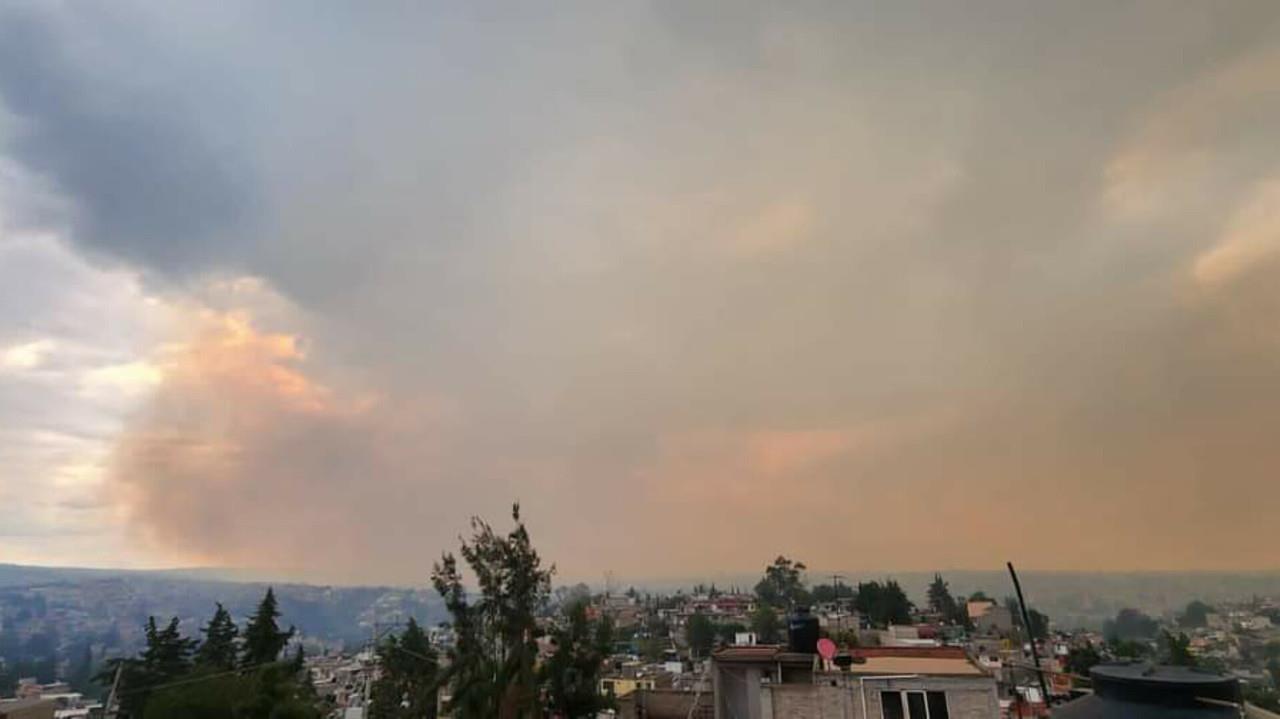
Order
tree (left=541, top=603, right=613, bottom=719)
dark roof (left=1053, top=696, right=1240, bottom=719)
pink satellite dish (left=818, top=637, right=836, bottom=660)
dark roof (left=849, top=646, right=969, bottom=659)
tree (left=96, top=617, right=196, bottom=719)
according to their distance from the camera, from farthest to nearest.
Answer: tree (left=96, top=617, right=196, bottom=719)
tree (left=541, top=603, right=613, bottom=719)
dark roof (left=849, top=646, right=969, bottom=659)
pink satellite dish (left=818, top=637, right=836, bottom=660)
dark roof (left=1053, top=696, right=1240, bottom=719)

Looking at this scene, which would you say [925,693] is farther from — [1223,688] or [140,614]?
[140,614]

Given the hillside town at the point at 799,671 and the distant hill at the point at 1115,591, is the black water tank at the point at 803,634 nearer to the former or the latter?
the hillside town at the point at 799,671

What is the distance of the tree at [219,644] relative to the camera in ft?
112

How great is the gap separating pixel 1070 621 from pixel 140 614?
19378 centimetres

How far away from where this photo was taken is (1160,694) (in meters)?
7.60

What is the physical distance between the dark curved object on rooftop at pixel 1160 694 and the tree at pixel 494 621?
13623 millimetres

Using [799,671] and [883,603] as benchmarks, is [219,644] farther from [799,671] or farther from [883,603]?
[883,603]

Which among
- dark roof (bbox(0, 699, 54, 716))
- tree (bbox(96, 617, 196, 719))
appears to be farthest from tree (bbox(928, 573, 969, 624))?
dark roof (bbox(0, 699, 54, 716))

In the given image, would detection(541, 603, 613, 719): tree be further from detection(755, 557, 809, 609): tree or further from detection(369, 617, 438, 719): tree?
detection(755, 557, 809, 609): tree

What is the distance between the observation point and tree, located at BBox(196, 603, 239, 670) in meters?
34.0

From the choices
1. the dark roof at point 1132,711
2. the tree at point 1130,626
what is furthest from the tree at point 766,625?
the dark roof at point 1132,711

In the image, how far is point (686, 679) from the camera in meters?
34.5

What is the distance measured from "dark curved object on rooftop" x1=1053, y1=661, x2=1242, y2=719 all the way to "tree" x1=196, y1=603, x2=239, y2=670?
118 feet

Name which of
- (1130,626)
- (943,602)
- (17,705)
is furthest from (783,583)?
(17,705)
